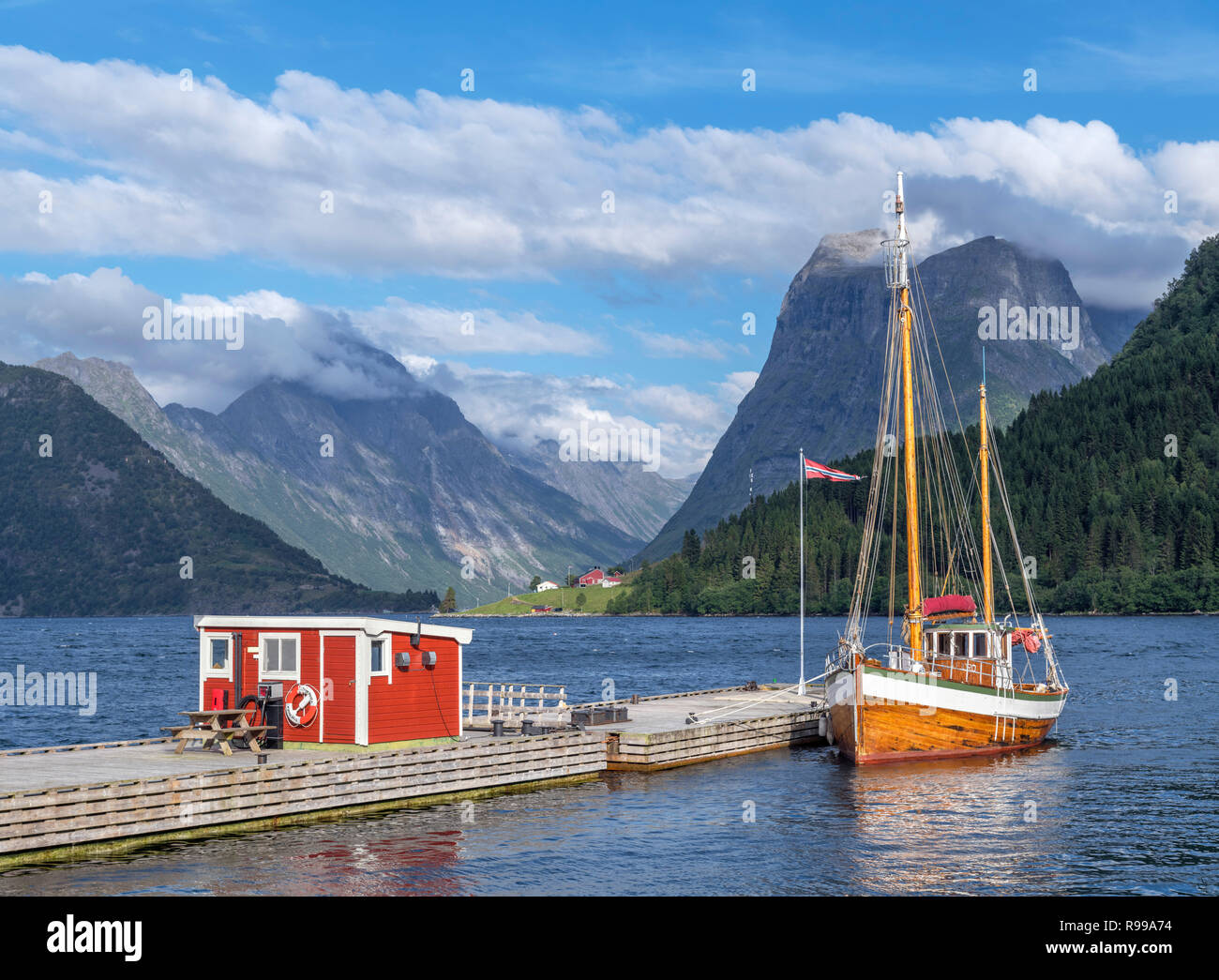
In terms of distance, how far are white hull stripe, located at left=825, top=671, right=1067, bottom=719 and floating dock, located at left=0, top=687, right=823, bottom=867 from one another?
466 cm

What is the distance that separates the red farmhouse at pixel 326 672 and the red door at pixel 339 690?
3 cm

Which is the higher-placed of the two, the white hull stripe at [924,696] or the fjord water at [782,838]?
the white hull stripe at [924,696]

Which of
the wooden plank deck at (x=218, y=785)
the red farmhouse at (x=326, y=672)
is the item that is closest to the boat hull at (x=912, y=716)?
the wooden plank deck at (x=218, y=785)

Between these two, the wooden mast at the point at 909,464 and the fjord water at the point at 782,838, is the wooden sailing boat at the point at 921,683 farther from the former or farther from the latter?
the fjord water at the point at 782,838

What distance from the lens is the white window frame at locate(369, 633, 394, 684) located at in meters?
41.2

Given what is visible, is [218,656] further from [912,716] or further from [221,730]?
[912,716]

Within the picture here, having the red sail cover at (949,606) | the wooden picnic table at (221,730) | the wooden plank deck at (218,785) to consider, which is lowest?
the wooden plank deck at (218,785)

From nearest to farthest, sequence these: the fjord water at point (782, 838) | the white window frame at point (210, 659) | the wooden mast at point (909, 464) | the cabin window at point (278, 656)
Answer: the fjord water at point (782, 838)
the cabin window at point (278, 656)
the white window frame at point (210, 659)
the wooden mast at point (909, 464)

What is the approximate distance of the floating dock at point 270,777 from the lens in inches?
1241

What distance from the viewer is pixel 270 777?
119 ft

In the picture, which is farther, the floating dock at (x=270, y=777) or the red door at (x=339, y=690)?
the red door at (x=339, y=690)

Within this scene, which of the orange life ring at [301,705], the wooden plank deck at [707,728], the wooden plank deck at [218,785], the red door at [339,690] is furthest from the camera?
the wooden plank deck at [707,728]

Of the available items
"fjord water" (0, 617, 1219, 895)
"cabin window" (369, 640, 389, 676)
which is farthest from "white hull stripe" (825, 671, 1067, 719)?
"cabin window" (369, 640, 389, 676)
